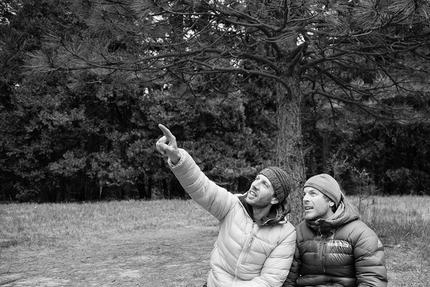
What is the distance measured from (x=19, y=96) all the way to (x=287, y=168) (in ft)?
34.1

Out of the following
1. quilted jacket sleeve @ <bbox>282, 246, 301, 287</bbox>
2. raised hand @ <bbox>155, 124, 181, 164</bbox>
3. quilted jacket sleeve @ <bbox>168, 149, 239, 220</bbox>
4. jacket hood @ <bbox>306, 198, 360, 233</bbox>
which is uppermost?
raised hand @ <bbox>155, 124, 181, 164</bbox>

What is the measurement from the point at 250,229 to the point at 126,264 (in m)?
2.82

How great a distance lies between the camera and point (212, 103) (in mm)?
13133

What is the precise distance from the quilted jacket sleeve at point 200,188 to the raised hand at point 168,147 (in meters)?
0.03

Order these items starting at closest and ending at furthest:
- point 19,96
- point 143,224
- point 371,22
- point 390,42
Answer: point 371,22, point 390,42, point 143,224, point 19,96

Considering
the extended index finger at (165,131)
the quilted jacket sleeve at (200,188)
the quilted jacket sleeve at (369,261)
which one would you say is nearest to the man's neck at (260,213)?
the quilted jacket sleeve at (200,188)

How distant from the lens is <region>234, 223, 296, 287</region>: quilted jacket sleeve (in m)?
2.27

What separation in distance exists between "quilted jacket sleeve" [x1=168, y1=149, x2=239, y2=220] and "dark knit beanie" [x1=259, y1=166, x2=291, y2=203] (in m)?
0.26

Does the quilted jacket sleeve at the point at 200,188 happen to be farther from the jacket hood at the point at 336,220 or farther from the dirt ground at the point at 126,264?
the dirt ground at the point at 126,264

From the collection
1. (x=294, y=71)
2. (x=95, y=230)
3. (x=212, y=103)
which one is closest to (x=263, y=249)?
(x=294, y=71)

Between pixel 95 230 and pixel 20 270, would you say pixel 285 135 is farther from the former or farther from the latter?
pixel 95 230

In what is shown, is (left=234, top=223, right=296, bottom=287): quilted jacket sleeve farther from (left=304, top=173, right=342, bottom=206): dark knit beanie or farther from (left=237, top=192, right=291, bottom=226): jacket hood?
(left=304, top=173, right=342, bottom=206): dark knit beanie

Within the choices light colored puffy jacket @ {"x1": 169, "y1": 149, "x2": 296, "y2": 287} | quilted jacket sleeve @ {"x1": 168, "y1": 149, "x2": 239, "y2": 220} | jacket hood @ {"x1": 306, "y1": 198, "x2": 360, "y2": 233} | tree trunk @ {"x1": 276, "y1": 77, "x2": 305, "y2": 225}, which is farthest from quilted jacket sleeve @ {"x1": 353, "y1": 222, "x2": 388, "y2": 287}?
tree trunk @ {"x1": 276, "y1": 77, "x2": 305, "y2": 225}

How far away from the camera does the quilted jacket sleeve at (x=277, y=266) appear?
7.45ft
